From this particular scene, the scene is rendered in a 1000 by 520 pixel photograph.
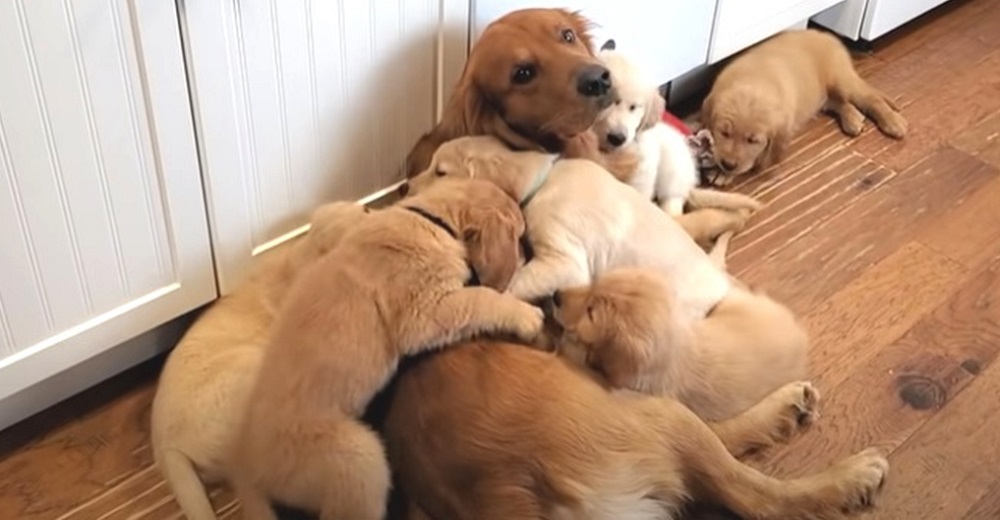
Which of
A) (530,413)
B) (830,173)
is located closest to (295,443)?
(530,413)

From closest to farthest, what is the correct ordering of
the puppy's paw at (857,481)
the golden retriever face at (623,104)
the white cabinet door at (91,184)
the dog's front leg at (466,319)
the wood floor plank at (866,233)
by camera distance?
the white cabinet door at (91,184)
the dog's front leg at (466,319)
the puppy's paw at (857,481)
the golden retriever face at (623,104)
the wood floor plank at (866,233)

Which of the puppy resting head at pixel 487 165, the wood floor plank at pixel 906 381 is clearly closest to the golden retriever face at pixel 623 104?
the puppy resting head at pixel 487 165

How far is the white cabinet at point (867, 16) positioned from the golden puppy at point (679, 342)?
1.25 meters

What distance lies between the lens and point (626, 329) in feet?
5.53

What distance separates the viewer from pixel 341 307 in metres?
1.64

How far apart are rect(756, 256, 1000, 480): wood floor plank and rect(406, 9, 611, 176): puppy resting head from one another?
62 cm

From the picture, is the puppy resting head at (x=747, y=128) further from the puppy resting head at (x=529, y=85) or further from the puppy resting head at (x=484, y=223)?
the puppy resting head at (x=484, y=223)

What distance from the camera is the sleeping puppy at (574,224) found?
6.14 ft

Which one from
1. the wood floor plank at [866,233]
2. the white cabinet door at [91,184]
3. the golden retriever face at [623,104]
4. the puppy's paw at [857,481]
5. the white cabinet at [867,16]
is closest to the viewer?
the white cabinet door at [91,184]

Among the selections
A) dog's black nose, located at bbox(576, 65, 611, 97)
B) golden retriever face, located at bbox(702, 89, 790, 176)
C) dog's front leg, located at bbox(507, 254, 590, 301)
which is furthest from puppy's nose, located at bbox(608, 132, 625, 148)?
golden retriever face, located at bbox(702, 89, 790, 176)

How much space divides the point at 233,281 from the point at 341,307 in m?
0.40

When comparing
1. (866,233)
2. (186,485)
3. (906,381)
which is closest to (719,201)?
(866,233)

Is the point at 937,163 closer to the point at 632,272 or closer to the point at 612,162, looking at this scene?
the point at 612,162

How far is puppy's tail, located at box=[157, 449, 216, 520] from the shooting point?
5.59ft
